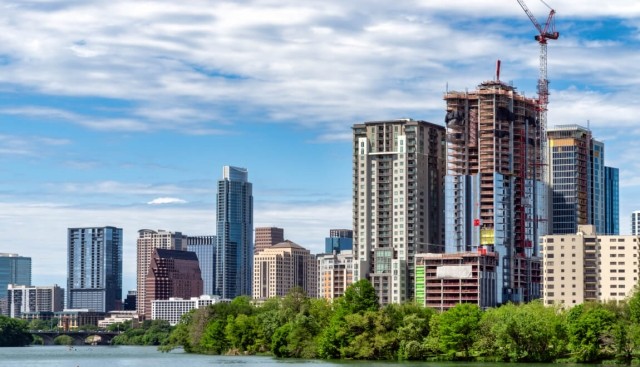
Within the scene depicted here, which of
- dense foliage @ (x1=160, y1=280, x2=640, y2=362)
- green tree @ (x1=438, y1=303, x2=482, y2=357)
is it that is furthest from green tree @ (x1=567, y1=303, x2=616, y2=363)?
green tree @ (x1=438, y1=303, x2=482, y2=357)

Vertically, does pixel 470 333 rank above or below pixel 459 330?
below

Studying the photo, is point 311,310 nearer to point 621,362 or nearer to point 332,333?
point 332,333

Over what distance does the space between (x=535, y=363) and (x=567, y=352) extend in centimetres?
556

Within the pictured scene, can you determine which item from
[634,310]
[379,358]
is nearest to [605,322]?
[634,310]

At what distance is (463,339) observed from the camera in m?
166

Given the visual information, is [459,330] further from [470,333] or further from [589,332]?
[589,332]

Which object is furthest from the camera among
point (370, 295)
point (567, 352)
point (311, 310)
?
point (311, 310)

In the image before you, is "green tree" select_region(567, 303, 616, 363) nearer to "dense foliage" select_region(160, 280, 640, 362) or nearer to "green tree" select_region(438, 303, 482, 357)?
"dense foliage" select_region(160, 280, 640, 362)

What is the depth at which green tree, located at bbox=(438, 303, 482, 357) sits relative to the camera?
165m

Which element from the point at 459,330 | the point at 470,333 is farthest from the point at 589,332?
the point at 459,330

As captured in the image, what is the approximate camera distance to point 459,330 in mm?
165625

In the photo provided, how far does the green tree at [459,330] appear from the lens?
16538 centimetres

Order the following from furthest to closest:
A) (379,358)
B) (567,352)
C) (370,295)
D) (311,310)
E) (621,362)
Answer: (311,310)
(370,295)
(379,358)
(567,352)
(621,362)

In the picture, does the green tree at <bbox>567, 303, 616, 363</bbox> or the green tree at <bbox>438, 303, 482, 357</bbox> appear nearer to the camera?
the green tree at <bbox>567, 303, 616, 363</bbox>
